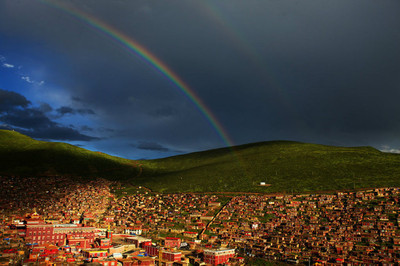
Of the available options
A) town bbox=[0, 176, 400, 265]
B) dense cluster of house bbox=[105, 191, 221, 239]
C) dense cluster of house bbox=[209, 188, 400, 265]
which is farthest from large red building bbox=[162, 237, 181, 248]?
dense cluster of house bbox=[209, 188, 400, 265]

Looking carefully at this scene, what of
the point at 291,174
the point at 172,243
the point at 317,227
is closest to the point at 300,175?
the point at 291,174

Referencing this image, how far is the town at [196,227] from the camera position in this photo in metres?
80.3

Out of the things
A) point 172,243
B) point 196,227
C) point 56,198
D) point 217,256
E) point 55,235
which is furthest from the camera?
point 56,198

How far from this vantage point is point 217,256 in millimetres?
82312

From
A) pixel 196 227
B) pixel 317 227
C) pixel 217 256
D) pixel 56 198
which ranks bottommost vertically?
pixel 217 256

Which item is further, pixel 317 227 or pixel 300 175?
pixel 300 175

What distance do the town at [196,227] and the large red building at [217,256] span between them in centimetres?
13

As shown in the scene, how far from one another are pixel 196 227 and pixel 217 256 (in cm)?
2963

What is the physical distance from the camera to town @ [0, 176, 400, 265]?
80312mm

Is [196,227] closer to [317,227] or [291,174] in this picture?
[317,227]

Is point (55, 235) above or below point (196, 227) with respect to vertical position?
below

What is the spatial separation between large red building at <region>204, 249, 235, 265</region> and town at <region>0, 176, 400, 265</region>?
0.44ft

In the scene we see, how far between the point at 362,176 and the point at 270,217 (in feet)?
189

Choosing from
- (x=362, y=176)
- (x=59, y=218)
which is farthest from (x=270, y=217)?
(x=59, y=218)
